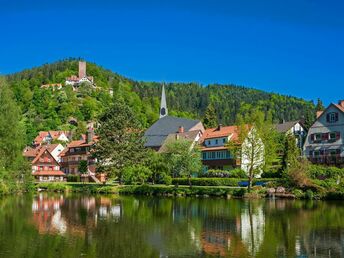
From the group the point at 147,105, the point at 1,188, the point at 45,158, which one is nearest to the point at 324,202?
the point at 1,188

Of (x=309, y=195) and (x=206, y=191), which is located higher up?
(x=206, y=191)

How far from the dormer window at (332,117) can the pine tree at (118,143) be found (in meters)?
31.7

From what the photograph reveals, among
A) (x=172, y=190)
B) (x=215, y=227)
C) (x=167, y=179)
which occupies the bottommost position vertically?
(x=215, y=227)

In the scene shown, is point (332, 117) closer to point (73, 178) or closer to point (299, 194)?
point (299, 194)

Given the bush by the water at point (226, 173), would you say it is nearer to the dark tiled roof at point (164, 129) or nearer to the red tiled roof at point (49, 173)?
the dark tiled roof at point (164, 129)

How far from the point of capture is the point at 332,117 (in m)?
73.9

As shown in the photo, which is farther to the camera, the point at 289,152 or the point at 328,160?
the point at 328,160

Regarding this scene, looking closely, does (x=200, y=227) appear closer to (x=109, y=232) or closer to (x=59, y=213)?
(x=109, y=232)

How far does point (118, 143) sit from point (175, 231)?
50.1 meters

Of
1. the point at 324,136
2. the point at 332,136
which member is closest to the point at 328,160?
the point at 332,136

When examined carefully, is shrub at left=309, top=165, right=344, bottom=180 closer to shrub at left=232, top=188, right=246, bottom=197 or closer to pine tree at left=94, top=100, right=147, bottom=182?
shrub at left=232, top=188, right=246, bottom=197

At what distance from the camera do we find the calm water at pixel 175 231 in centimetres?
2400

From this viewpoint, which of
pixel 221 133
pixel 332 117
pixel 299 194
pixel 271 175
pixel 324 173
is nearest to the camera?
pixel 299 194

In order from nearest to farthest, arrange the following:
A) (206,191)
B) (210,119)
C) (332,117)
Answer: (206,191) → (332,117) → (210,119)
